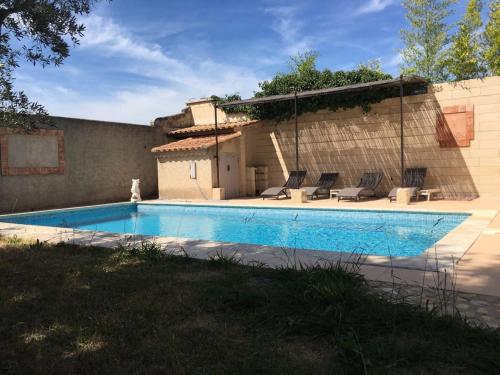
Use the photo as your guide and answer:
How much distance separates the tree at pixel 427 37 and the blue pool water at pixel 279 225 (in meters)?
19.9

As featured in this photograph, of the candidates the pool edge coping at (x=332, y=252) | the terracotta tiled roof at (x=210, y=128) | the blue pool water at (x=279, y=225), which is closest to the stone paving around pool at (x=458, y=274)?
the pool edge coping at (x=332, y=252)

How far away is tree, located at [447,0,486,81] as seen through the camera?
2419 centimetres

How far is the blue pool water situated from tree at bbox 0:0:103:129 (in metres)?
4.19

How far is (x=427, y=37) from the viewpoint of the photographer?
27.0 m

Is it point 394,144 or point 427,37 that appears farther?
point 427,37

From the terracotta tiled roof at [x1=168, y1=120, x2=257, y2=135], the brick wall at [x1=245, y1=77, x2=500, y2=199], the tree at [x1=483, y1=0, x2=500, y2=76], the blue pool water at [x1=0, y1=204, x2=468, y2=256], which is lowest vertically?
the blue pool water at [x1=0, y1=204, x2=468, y2=256]

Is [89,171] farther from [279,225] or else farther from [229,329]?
[229,329]

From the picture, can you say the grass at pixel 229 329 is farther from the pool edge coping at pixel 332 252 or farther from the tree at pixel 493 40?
the tree at pixel 493 40

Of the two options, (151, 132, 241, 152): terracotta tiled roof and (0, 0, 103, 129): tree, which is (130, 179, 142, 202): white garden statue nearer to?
(151, 132, 241, 152): terracotta tiled roof

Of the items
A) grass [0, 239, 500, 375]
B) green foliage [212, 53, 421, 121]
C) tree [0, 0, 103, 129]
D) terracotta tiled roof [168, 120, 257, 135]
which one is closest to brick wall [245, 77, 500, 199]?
green foliage [212, 53, 421, 121]

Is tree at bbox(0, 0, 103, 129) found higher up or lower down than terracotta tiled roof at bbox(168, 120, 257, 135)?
lower down

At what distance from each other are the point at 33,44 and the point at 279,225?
7071mm

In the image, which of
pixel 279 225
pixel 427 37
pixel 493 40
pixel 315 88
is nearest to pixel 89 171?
pixel 279 225

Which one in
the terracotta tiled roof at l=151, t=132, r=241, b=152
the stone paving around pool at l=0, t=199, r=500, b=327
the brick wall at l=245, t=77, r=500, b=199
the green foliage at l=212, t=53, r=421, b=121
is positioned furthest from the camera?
the terracotta tiled roof at l=151, t=132, r=241, b=152
